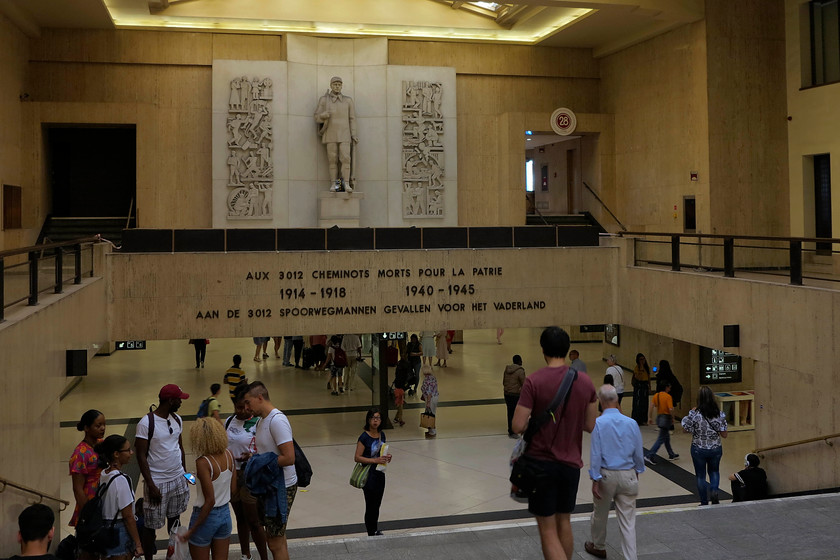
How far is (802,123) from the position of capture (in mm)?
15609

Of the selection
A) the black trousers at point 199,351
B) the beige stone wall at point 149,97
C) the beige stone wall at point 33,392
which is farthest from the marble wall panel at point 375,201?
the beige stone wall at point 33,392

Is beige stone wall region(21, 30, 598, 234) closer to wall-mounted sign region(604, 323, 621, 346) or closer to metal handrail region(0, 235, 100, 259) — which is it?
wall-mounted sign region(604, 323, 621, 346)

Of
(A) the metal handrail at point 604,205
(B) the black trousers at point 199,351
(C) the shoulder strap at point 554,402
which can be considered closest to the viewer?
(C) the shoulder strap at point 554,402

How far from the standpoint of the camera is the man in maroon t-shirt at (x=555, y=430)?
13.7 feet

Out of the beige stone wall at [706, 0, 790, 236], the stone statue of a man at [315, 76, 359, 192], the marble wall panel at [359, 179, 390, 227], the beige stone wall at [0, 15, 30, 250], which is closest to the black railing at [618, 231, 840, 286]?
the beige stone wall at [706, 0, 790, 236]

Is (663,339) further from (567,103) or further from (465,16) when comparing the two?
(465,16)

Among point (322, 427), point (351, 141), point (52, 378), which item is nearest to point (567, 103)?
point (351, 141)

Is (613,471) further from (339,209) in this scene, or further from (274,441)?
(339,209)

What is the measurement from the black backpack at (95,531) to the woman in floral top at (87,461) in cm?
78

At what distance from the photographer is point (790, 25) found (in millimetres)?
15773

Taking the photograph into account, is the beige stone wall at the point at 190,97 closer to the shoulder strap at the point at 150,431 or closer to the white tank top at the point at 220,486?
the shoulder strap at the point at 150,431

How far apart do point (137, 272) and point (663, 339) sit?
1119 centimetres

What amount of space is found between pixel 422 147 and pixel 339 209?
2837mm

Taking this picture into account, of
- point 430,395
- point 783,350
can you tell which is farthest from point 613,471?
point 430,395
